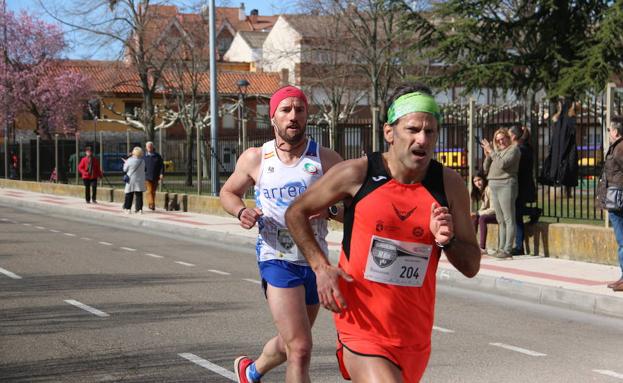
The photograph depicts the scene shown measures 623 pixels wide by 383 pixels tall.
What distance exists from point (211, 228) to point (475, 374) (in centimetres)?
1347

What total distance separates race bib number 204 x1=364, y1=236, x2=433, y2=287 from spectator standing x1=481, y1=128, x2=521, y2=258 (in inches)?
394

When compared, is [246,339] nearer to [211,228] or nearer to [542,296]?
[542,296]

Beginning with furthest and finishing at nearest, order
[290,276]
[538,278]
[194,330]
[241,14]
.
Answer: [241,14]
[538,278]
[194,330]
[290,276]

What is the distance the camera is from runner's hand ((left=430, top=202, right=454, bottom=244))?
398cm

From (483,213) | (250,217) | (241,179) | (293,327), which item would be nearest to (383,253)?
(293,327)

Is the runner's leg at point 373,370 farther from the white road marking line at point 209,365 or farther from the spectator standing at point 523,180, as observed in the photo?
the spectator standing at point 523,180

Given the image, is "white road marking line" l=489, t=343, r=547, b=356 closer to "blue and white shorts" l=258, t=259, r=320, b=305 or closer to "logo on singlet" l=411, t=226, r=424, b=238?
"blue and white shorts" l=258, t=259, r=320, b=305

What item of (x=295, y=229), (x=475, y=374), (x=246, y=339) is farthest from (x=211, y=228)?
(x=295, y=229)

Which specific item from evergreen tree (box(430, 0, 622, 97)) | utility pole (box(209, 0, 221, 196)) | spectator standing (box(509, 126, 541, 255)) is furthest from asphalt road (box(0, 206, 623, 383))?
evergreen tree (box(430, 0, 622, 97))

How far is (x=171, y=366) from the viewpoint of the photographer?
24.3ft

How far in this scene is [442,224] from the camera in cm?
398

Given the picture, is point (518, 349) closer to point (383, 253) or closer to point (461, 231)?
point (461, 231)

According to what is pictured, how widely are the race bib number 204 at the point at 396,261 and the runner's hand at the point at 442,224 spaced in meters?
0.22

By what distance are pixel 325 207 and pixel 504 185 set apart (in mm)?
10053
